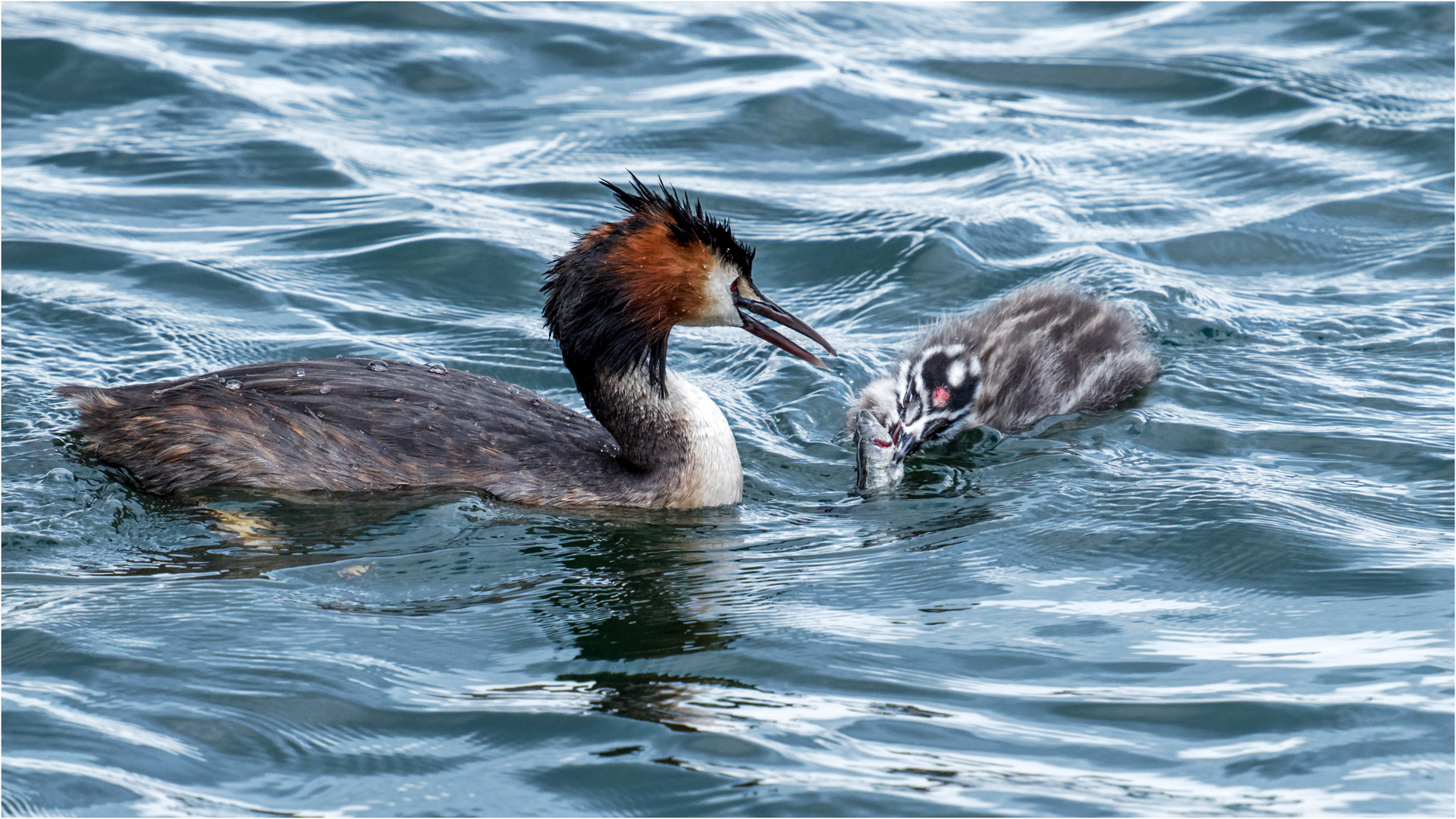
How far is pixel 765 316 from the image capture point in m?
6.64

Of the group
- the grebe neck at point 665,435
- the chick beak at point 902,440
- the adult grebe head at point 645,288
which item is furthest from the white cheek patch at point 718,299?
the chick beak at point 902,440

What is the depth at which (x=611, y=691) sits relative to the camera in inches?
199

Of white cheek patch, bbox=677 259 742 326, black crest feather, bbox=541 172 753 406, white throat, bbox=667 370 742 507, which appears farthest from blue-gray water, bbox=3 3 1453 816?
white cheek patch, bbox=677 259 742 326

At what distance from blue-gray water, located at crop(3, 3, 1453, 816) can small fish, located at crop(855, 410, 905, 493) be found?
0.13m

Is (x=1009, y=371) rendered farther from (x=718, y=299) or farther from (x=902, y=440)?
(x=718, y=299)

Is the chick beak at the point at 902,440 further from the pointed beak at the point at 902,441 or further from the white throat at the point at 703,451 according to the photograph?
the white throat at the point at 703,451

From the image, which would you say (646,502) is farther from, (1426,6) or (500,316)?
(1426,6)

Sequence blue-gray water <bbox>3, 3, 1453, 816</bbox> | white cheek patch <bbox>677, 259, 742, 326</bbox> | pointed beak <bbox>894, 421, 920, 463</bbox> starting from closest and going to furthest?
blue-gray water <bbox>3, 3, 1453, 816</bbox> → white cheek patch <bbox>677, 259, 742, 326</bbox> → pointed beak <bbox>894, 421, 920, 463</bbox>

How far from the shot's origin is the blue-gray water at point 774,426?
4.72 metres

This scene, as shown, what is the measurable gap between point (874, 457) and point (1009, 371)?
1.20 meters

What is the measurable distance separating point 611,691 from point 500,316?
173 inches

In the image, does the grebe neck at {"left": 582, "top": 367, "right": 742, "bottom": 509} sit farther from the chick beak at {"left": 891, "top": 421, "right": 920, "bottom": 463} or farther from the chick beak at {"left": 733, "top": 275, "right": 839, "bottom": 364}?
the chick beak at {"left": 891, "top": 421, "right": 920, "bottom": 463}

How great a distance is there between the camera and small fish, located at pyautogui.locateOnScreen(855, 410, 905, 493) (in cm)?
688

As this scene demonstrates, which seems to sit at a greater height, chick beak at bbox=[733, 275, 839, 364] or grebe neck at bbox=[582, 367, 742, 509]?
chick beak at bbox=[733, 275, 839, 364]
